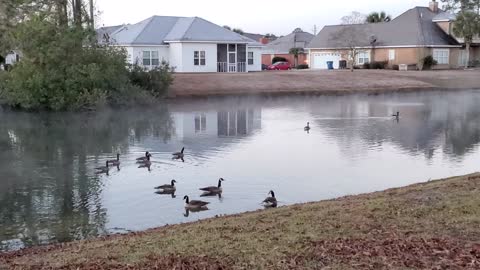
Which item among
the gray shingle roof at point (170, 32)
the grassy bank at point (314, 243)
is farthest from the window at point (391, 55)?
the grassy bank at point (314, 243)

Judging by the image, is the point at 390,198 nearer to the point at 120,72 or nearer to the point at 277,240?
the point at 277,240

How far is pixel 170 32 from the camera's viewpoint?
5853cm

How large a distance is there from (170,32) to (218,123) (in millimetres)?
29626

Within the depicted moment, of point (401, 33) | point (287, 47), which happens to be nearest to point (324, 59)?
point (401, 33)

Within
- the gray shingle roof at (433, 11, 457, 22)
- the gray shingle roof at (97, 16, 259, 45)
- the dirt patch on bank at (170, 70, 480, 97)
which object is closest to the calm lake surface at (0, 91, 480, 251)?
the dirt patch on bank at (170, 70, 480, 97)

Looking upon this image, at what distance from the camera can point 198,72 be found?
56.4 metres

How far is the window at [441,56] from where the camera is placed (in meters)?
69.6

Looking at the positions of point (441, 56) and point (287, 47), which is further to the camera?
point (287, 47)

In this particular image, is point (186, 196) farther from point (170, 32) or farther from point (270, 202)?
point (170, 32)

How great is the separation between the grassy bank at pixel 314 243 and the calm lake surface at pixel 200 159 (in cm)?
359

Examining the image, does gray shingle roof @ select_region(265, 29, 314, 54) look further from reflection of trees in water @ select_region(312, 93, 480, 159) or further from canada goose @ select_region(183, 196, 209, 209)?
canada goose @ select_region(183, 196, 209, 209)

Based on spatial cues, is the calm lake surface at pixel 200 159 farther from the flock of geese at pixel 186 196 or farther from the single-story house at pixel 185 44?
the single-story house at pixel 185 44

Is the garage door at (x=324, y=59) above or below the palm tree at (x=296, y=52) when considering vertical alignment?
below

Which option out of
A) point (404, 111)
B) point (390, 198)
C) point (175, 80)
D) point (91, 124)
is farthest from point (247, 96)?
point (390, 198)
